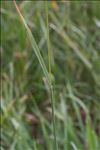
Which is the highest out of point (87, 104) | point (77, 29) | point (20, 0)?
point (20, 0)

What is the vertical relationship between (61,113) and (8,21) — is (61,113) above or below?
below

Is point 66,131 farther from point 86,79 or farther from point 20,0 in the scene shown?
point 20,0

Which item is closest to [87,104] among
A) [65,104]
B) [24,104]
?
[65,104]

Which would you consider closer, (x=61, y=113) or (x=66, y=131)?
(x=66, y=131)

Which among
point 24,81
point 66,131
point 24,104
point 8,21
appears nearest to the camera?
point 66,131

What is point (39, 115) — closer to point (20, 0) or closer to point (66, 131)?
point (66, 131)

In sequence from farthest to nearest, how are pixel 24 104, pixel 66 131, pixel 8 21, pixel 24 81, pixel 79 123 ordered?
pixel 8 21 < pixel 24 81 < pixel 24 104 < pixel 79 123 < pixel 66 131

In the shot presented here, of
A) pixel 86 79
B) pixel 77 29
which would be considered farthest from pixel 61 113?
pixel 77 29
